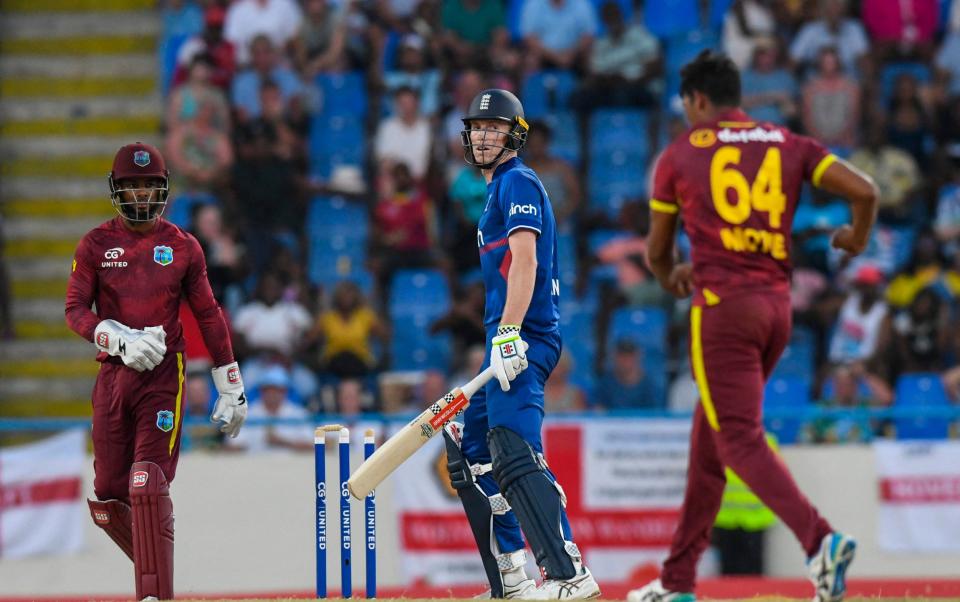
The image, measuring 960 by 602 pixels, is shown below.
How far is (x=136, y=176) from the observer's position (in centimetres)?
798

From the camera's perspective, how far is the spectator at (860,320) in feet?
45.5

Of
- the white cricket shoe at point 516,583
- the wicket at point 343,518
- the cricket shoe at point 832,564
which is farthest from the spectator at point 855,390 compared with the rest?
the cricket shoe at point 832,564

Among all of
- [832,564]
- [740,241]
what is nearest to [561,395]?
[740,241]

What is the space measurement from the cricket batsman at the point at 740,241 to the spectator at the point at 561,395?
6.60m

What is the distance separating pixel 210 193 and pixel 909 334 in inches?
252

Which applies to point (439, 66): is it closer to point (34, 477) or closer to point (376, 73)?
point (376, 73)

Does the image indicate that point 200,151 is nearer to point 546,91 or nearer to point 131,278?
point 546,91

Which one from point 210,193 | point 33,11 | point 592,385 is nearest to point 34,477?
point 210,193

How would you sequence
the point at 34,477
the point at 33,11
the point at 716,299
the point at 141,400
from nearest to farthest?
the point at 716,299, the point at 141,400, the point at 34,477, the point at 33,11

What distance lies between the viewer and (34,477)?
12.5 m

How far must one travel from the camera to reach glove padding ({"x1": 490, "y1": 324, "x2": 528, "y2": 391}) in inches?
283

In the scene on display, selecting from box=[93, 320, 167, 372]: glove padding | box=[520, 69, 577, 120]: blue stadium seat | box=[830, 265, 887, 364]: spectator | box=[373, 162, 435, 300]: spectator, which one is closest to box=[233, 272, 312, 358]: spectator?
box=[373, 162, 435, 300]: spectator

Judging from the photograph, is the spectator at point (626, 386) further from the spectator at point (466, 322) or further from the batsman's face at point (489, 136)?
the batsman's face at point (489, 136)

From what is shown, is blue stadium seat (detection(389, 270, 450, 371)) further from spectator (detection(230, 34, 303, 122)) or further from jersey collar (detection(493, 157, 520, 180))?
jersey collar (detection(493, 157, 520, 180))
